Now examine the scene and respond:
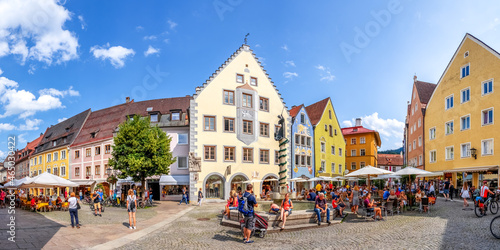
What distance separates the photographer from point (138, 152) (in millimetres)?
28750

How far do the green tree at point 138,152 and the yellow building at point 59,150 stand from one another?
2522 centimetres

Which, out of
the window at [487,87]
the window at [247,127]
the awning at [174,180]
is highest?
the window at [487,87]

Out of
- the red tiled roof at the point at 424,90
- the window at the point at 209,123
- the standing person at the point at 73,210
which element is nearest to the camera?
the standing person at the point at 73,210

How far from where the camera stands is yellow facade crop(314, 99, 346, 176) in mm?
46344

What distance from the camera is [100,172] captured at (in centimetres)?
4359

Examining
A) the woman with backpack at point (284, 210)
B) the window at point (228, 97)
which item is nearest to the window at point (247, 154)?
the window at point (228, 97)

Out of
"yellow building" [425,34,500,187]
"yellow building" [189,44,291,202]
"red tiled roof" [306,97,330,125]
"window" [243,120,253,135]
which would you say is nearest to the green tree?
"yellow building" [189,44,291,202]

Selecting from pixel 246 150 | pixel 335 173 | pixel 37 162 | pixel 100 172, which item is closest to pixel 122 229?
pixel 246 150

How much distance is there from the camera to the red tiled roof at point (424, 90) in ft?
145

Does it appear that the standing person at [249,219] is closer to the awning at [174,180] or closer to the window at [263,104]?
the awning at [174,180]

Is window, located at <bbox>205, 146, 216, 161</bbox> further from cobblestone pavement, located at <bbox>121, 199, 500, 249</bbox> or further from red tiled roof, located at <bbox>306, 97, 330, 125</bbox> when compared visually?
cobblestone pavement, located at <bbox>121, 199, 500, 249</bbox>

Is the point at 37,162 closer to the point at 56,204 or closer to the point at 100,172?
the point at 100,172

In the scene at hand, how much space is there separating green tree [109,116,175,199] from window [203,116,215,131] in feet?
21.7

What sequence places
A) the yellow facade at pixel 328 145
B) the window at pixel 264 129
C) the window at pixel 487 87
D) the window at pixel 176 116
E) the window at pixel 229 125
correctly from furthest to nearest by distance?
the yellow facade at pixel 328 145 → the window at pixel 176 116 → the window at pixel 264 129 → the window at pixel 229 125 → the window at pixel 487 87
